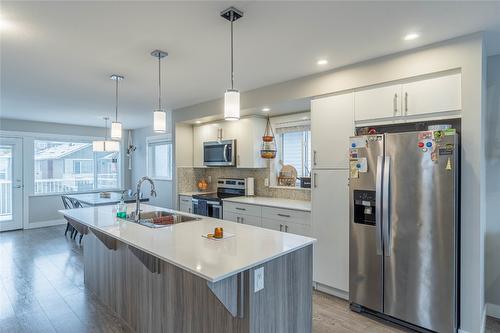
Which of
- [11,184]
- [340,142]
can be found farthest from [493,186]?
→ [11,184]

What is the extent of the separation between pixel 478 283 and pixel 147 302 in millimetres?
2570

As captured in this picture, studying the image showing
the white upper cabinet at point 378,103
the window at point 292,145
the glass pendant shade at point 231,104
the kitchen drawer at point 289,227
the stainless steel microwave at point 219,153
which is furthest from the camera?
the stainless steel microwave at point 219,153

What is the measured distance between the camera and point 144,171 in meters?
7.67

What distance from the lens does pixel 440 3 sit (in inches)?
72.7

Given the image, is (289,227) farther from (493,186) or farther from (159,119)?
(493,186)

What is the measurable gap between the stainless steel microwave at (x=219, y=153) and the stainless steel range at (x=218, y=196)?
0.39 meters

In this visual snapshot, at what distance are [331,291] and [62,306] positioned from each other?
109 inches

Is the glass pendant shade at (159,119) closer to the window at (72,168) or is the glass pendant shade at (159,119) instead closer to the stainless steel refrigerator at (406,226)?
the stainless steel refrigerator at (406,226)

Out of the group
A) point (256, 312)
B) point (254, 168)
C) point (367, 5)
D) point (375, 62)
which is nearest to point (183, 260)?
point (256, 312)

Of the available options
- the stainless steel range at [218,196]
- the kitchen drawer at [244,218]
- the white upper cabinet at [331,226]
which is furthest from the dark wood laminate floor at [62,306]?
the stainless steel range at [218,196]

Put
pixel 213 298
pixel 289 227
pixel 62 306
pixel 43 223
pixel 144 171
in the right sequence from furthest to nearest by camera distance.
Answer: pixel 144 171 → pixel 43 223 → pixel 289 227 → pixel 62 306 → pixel 213 298

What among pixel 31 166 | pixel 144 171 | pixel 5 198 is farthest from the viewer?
pixel 144 171

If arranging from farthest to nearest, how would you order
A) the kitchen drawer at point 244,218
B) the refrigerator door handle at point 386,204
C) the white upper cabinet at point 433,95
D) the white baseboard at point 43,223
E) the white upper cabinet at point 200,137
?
the white baseboard at point 43,223 → the white upper cabinet at point 200,137 → the kitchen drawer at point 244,218 → the refrigerator door handle at point 386,204 → the white upper cabinet at point 433,95

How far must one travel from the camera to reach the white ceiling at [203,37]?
75.1 inches
